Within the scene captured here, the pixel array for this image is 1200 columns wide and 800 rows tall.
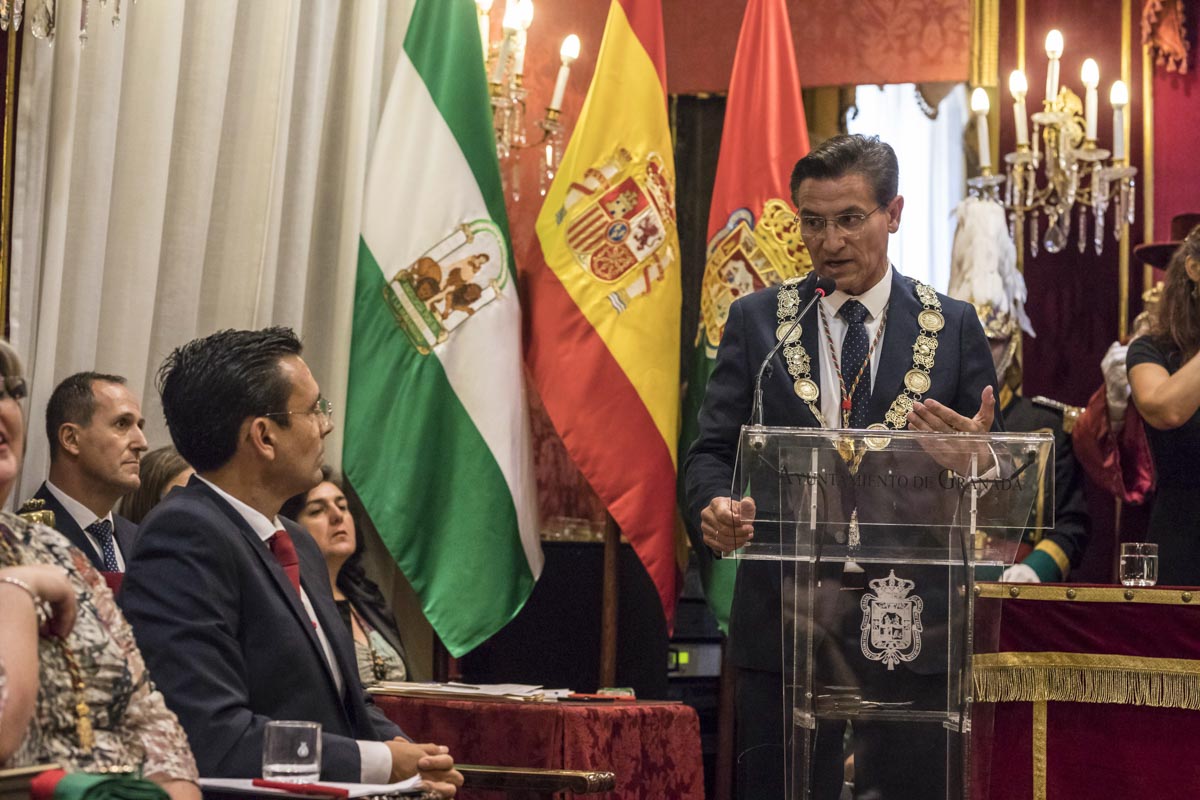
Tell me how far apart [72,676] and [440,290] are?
2.86m

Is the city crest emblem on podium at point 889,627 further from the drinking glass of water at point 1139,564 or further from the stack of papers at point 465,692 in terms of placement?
the stack of papers at point 465,692

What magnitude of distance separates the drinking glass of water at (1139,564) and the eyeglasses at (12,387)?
2.43m

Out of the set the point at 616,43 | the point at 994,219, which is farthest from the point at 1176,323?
the point at 616,43

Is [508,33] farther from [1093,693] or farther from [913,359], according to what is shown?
[1093,693]

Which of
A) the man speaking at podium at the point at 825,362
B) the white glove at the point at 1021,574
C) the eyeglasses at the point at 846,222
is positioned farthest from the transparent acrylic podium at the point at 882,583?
the white glove at the point at 1021,574

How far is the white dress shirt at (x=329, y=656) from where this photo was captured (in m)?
2.42

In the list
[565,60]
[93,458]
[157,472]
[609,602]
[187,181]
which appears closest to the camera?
[93,458]

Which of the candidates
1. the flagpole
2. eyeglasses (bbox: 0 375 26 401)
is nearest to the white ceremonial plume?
the flagpole

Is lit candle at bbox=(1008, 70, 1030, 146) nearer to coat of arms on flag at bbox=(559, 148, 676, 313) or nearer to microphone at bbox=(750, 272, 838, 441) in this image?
coat of arms on flag at bbox=(559, 148, 676, 313)

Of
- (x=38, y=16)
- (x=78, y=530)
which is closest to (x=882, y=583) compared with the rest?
(x=78, y=530)

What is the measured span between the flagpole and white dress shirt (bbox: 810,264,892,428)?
2.29 meters

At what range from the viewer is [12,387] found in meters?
2.14

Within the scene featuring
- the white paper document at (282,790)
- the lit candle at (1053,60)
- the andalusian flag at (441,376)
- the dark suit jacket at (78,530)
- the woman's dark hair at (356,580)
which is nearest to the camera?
the white paper document at (282,790)

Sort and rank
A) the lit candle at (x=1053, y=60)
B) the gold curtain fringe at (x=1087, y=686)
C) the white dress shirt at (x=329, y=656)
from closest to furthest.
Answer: the white dress shirt at (x=329, y=656) → the gold curtain fringe at (x=1087, y=686) → the lit candle at (x=1053, y=60)
